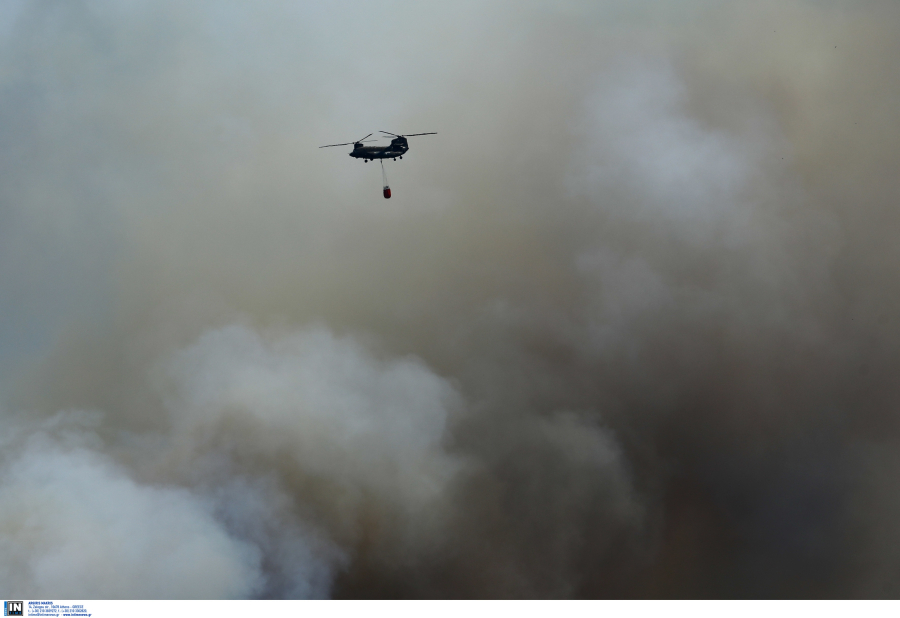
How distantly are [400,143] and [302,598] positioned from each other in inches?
1879

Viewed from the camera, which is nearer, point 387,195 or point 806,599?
point 387,195

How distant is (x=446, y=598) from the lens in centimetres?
8938

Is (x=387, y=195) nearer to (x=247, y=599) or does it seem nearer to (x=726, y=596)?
(x=247, y=599)

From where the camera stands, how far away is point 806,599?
89.8 m

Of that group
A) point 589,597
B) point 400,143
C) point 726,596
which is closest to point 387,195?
point 400,143

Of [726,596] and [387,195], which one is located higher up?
[387,195]
